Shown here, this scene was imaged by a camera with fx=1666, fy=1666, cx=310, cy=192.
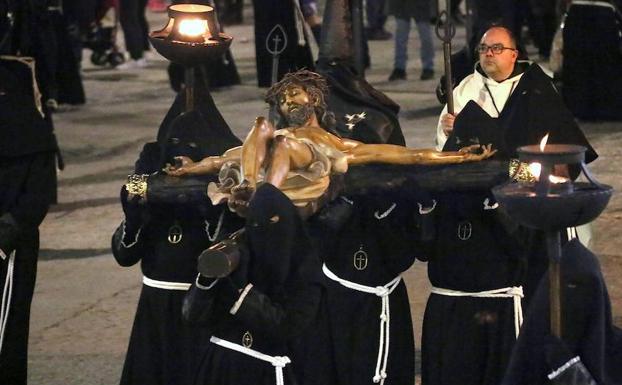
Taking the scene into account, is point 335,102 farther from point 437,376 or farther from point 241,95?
point 241,95

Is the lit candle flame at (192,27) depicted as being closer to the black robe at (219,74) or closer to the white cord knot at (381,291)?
the white cord knot at (381,291)

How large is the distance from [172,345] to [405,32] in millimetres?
10776

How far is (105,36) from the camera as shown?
2067 centimetres

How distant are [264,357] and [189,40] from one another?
5.50ft

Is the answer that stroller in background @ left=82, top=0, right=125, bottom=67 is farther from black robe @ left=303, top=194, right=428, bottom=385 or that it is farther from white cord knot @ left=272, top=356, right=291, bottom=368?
white cord knot @ left=272, top=356, right=291, bottom=368

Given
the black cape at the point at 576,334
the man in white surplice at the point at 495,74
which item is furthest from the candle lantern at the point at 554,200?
the man in white surplice at the point at 495,74

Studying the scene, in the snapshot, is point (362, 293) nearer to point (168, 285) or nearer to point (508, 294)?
point (508, 294)

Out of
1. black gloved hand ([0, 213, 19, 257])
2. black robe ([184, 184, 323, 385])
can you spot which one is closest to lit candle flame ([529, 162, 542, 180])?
black robe ([184, 184, 323, 385])

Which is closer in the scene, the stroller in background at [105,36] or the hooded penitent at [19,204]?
the hooded penitent at [19,204]

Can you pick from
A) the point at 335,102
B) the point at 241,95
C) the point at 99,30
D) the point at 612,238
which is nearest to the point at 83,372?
the point at 335,102

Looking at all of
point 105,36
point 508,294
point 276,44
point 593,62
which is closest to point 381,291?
point 508,294

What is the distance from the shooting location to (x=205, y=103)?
752 centimetres

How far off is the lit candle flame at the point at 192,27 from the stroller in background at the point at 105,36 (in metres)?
12.8

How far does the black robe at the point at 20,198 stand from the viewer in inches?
304
